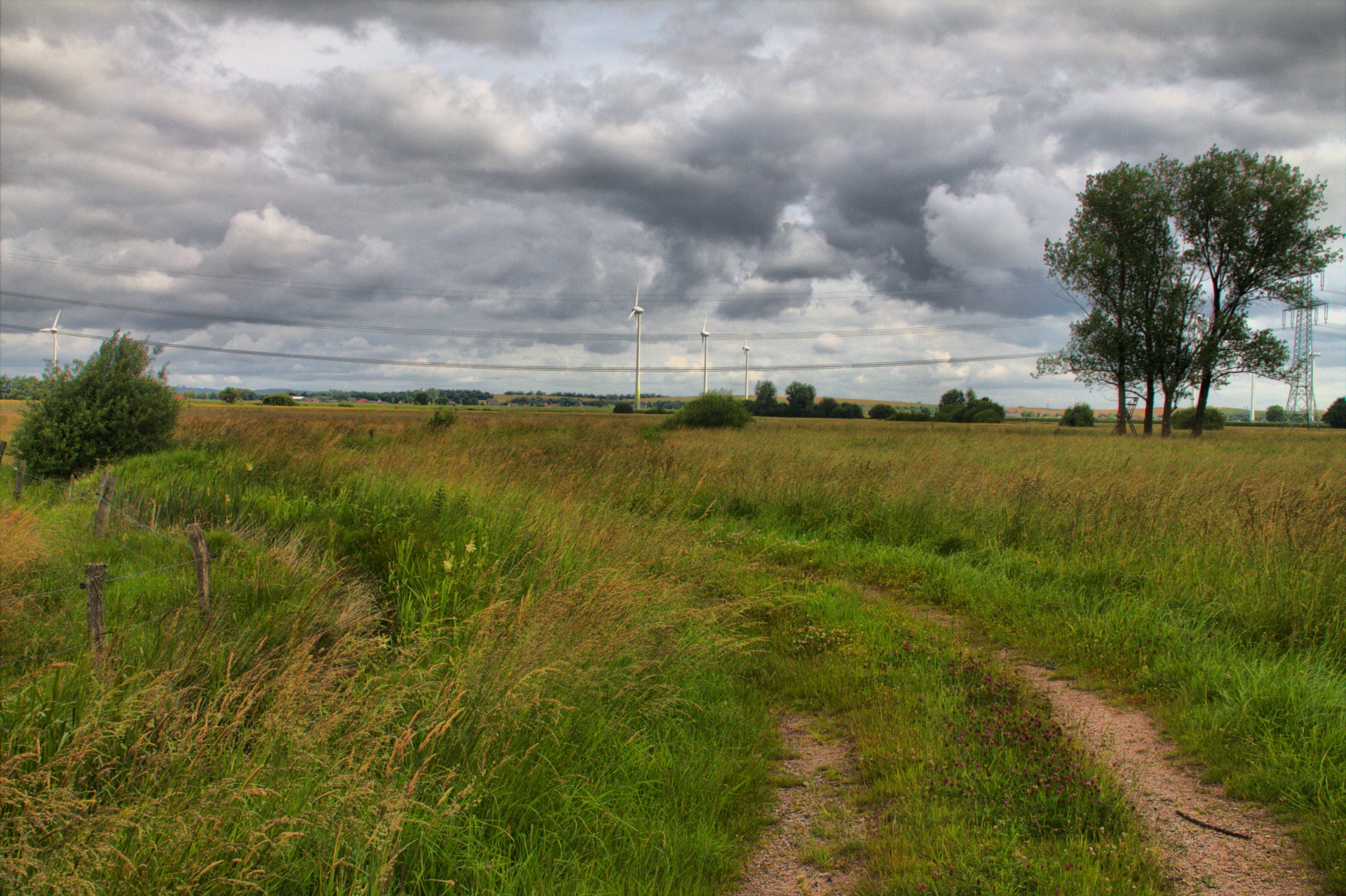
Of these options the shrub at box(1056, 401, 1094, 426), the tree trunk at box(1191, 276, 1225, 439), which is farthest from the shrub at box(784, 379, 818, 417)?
the tree trunk at box(1191, 276, 1225, 439)

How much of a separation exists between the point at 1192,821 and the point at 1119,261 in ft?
126

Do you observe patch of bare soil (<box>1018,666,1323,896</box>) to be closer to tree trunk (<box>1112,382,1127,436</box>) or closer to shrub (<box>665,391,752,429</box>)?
shrub (<box>665,391,752,429</box>)

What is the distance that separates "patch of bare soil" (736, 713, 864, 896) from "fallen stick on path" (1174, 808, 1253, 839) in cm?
164

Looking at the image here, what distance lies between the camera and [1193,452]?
723 inches

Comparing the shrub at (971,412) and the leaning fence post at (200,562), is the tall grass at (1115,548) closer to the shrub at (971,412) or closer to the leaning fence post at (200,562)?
the leaning fence post at (200,562)

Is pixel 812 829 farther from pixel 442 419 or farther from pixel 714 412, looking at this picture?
pixel 714 412

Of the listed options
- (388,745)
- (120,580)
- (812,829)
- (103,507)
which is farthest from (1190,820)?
(103,507)

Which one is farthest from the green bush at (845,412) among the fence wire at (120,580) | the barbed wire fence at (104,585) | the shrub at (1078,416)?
the barbed wire fence at (104,585)

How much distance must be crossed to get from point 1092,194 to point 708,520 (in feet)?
111

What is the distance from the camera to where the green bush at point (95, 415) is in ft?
44.7

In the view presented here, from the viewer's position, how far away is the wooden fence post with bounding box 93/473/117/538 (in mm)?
7926

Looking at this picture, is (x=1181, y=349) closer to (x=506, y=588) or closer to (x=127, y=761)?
(x=506, y=588)

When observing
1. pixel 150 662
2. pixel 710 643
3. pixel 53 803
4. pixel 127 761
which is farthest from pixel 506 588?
pixel 53 803

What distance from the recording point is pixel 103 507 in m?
8.18
